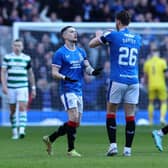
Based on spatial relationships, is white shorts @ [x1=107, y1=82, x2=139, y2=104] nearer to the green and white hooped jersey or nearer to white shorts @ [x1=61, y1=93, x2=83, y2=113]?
white shorts @ [x1=61, y1=93, x2=83, y2=113]

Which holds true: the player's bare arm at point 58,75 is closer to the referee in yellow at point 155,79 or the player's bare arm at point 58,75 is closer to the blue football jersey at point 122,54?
the blue football jersey at point 122,54

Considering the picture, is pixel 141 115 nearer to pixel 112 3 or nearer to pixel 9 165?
pixel 112 3

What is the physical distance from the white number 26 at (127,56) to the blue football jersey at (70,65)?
0.93 metres

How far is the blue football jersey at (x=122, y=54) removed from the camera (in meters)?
13.3

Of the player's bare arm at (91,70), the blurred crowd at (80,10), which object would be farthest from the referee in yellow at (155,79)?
the player's bare arm at (91,70)

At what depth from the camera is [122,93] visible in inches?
527

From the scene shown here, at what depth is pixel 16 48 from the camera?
19.0 metres

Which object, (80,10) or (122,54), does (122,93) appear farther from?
(80,10)

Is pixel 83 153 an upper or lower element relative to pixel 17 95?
lower

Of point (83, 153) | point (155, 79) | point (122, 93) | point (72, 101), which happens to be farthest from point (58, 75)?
point (155, 79)

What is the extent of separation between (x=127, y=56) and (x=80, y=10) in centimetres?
1583

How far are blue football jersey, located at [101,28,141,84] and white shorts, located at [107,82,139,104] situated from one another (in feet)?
0.27

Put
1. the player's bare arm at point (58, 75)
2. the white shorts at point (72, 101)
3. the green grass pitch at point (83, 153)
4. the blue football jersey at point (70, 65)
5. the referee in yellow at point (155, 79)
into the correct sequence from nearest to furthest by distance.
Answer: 1. the green grass pitch at point (83, 153)
2. the player's bare arm at point (58, 75)
3. the white shorts at point (72, 101)
4. the blue football jersey at point (70, 65)
5. the referee in yellow at point (155, 79)

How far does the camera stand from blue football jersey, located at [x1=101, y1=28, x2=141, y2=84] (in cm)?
1326
